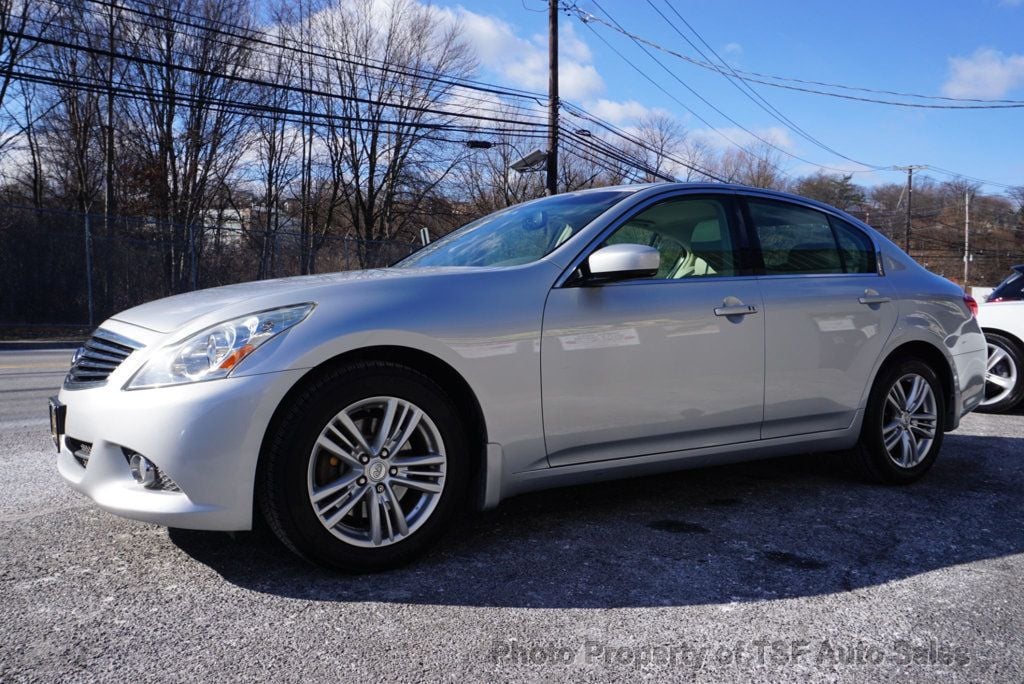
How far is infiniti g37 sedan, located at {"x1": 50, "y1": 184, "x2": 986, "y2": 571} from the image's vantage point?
277cm

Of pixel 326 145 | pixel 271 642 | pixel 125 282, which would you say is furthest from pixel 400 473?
pixel 326 145

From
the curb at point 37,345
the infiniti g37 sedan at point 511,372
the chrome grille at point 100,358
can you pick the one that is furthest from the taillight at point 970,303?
the curb at point 37,345

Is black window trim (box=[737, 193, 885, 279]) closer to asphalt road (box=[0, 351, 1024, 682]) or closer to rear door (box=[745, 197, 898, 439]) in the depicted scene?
rear door (box=[745, 197, 898, 439])

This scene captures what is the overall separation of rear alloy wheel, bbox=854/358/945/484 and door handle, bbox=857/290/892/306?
373mm

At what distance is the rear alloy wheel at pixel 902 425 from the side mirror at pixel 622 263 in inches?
69.0

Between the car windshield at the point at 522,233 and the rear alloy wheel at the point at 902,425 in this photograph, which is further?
the rear alloy wheel at the point at 902,425

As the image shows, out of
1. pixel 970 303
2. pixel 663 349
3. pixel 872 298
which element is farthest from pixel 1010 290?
pixel 663 349

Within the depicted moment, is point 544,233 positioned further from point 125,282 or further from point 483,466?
point 125,282

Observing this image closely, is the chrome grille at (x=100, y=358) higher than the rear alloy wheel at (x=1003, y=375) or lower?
higher

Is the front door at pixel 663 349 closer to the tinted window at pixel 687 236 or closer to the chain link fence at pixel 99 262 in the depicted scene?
the tinted window at pixel 687 236

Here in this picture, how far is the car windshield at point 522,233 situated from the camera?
3.69 metres

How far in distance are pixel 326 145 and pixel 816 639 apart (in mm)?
33984

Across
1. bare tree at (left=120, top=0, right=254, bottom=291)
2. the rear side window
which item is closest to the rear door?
the rear side window

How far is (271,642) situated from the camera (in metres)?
2.38
